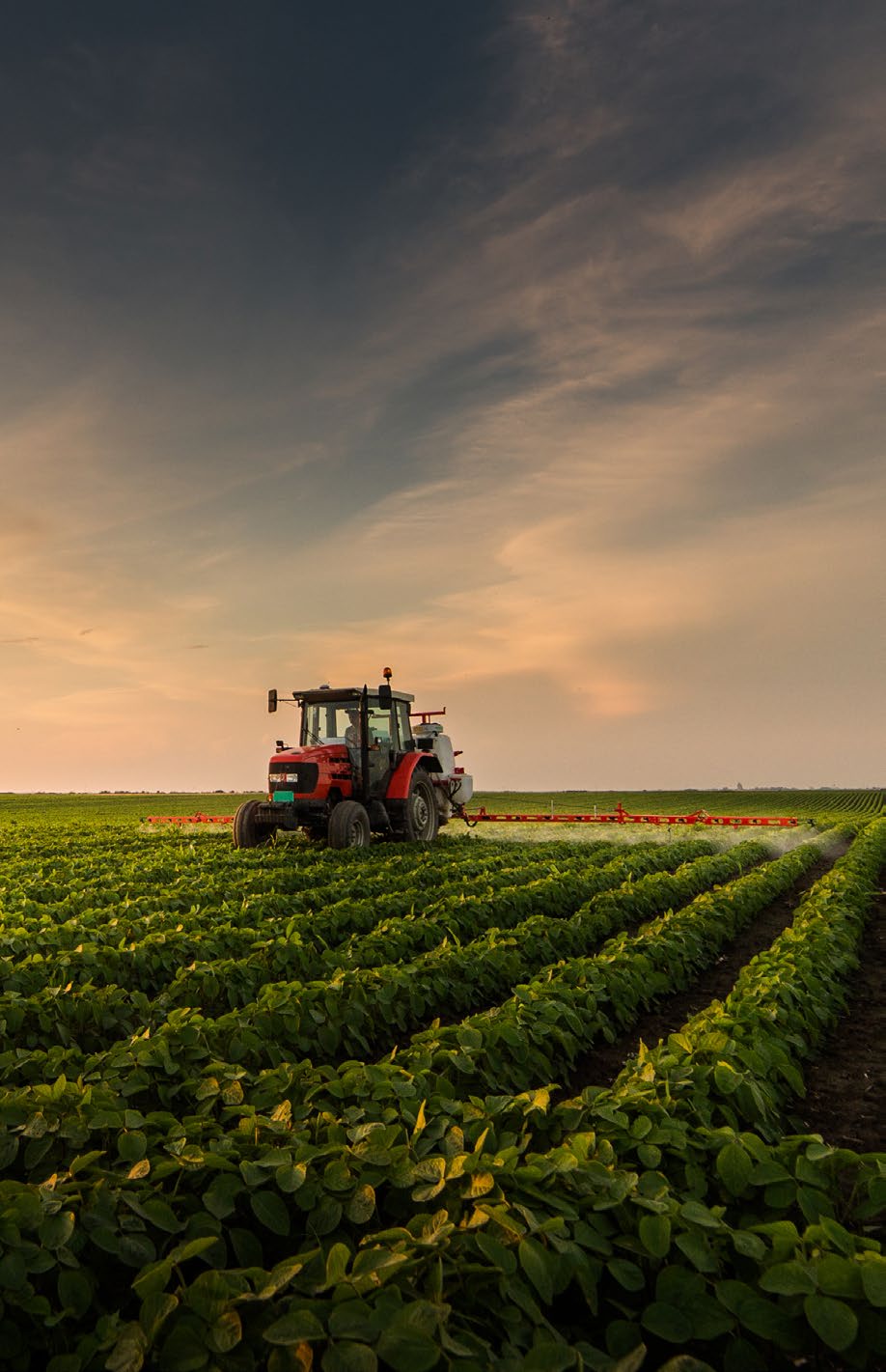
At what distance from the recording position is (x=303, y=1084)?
4125 millimetres

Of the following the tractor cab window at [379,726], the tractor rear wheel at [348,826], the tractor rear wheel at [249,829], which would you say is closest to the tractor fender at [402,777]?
the tractor cab window at [379,726]

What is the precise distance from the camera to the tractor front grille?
15297 mm

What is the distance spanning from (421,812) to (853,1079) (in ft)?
41.7

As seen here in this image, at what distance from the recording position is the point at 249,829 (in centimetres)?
1652

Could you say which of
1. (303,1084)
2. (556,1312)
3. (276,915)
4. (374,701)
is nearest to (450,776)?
(374,701)

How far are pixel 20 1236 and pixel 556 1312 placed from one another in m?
1.77

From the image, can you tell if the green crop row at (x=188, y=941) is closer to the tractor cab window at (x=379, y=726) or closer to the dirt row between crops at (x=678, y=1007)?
the dirt row between crops at (x=678, y=1007)

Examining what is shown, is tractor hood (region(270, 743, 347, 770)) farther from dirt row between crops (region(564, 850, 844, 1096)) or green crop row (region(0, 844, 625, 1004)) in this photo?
dirt row between crops (region(564, 850, 844, 1096))

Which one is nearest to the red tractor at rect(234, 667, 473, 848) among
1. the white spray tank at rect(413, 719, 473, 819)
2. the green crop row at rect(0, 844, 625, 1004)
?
the white spray tank at rect(413, 719, 473, 819)

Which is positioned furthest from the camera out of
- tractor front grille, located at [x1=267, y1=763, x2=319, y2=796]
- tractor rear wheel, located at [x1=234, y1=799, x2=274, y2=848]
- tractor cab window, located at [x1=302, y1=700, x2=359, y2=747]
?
tractor cab window, located at [x1=302, y1=700, x2=359, y2=747]

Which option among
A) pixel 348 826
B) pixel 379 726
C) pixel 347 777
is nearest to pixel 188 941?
pixel 348 826

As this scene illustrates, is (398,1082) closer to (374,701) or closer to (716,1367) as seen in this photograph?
(716,1367)

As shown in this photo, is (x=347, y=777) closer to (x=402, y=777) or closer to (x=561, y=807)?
(x=402, y=777)

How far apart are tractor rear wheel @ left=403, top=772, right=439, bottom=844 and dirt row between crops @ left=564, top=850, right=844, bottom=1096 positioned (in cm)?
743
